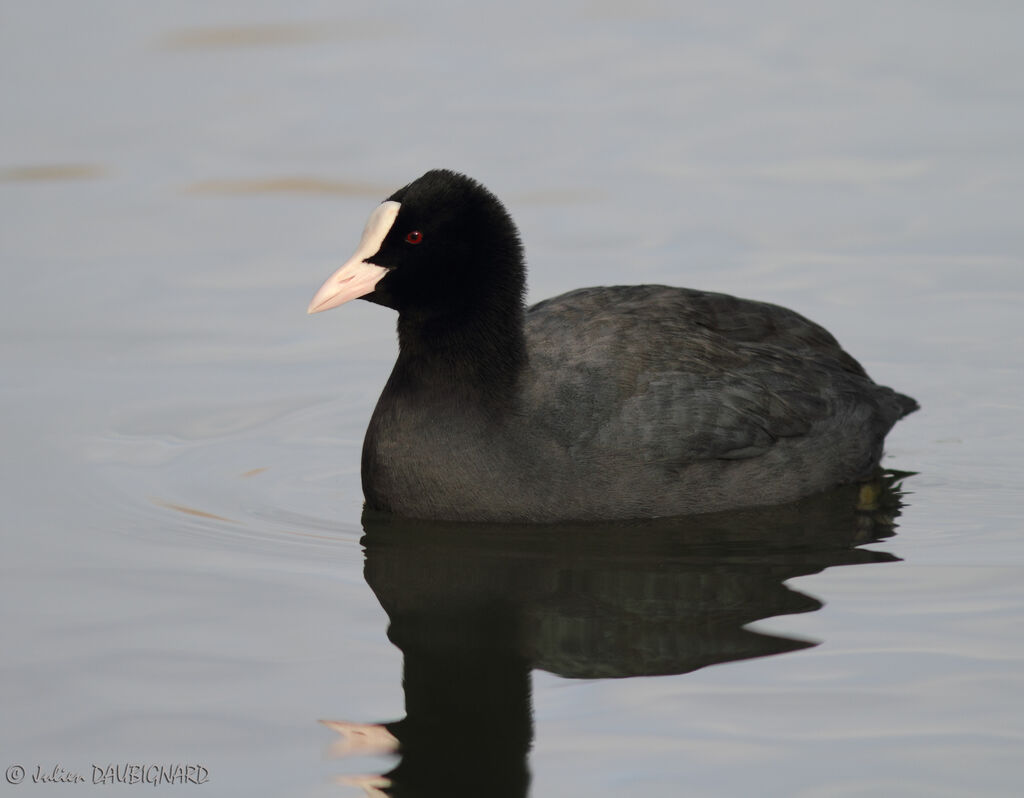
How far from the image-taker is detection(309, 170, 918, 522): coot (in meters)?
7.55

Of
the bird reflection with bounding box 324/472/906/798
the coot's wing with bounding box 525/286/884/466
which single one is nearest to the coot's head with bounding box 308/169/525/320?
the coot's wing with bounding box 525/286/884/466

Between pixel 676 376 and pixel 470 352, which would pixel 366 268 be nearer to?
pixel 470 352

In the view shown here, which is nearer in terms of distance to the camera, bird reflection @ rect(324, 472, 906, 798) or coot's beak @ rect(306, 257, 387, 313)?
bird reflection @ rect(324, 472, 906, 798)

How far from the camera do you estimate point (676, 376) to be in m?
7.84

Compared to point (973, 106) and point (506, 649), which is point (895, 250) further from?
point (506, 649)

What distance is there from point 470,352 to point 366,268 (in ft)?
1.71

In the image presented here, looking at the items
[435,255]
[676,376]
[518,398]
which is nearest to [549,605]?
[518,398]

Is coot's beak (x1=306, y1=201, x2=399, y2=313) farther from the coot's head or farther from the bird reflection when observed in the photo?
the bird reflection

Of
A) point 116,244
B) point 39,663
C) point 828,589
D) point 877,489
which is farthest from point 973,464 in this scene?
point 116,244

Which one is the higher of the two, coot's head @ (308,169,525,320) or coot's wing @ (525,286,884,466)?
coot's head @ (308,169,525,320)

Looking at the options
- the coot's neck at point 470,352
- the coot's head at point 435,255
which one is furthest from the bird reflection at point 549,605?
the coot's head at point 435,255

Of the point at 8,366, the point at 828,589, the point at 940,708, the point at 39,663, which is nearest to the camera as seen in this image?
the point at 940,708

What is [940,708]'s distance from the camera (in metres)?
→ 6.02

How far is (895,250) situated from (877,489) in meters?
2.71
